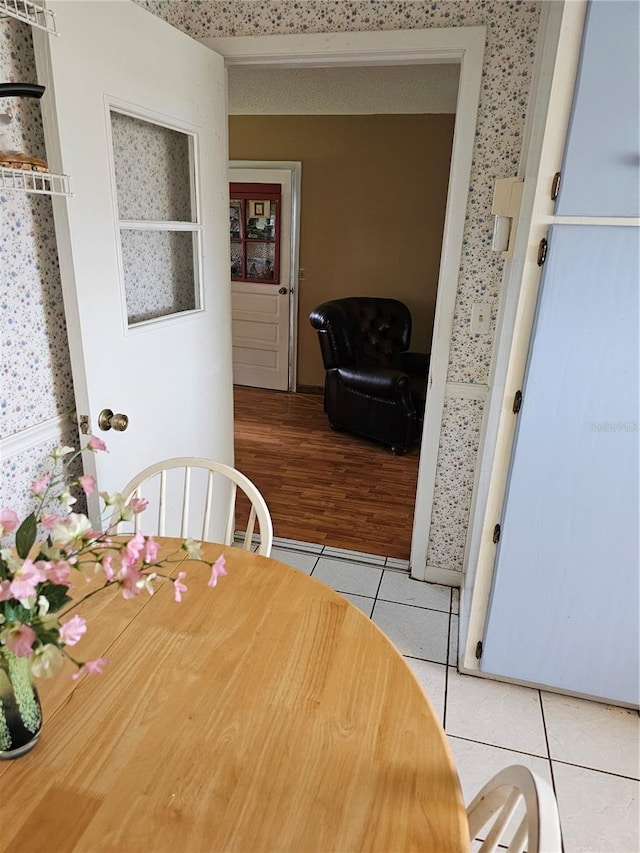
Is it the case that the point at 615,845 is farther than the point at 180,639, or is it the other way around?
the point at 615,845

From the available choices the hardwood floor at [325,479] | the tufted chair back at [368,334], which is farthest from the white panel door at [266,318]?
the tufted chair back at [368,334]

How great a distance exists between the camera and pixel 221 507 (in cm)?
232

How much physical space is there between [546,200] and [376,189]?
3616mm

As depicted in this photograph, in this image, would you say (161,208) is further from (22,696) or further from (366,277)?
(366,277)

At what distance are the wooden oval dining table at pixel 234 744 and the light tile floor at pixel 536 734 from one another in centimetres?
84

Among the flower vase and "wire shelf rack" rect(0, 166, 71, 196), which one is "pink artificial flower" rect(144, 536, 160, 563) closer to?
the flower vase

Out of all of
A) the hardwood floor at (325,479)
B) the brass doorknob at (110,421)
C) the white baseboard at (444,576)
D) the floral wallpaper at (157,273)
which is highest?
the floral wallpaper at (157,273)

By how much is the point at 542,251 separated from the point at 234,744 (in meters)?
1.30

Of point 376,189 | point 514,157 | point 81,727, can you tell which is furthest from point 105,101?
point 376,189

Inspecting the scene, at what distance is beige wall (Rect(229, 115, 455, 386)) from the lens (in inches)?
178

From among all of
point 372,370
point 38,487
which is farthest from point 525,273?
point 372,370

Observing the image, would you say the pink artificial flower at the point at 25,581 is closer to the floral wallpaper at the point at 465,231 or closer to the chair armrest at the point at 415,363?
the floral wallpaper at the point at 465,231

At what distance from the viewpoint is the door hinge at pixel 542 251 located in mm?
1386

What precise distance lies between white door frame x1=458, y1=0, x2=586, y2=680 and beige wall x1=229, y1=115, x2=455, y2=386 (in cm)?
295
